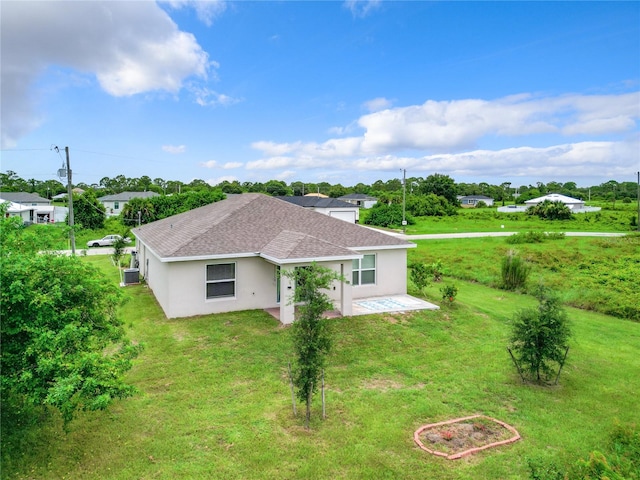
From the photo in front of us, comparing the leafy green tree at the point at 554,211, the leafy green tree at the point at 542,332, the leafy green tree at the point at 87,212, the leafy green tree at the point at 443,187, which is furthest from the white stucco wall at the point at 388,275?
the leafy green tree at the point at 443,187

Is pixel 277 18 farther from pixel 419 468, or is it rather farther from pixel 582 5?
pixel 419 468

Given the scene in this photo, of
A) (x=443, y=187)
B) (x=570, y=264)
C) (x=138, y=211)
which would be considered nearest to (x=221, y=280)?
(x=570, y=264)

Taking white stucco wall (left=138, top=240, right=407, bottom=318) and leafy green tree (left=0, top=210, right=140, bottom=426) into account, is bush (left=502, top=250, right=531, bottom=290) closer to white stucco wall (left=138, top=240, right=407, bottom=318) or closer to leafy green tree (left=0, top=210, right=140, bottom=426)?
white stucco wall (left=138, top=240, right=407, bottom=318)

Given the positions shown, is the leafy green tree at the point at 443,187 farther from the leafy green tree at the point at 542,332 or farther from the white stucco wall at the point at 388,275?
the leafy green tree at the point at 542,332

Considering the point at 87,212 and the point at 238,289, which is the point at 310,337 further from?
the point at 87,212

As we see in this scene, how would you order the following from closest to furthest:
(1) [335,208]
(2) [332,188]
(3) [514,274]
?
(3) [514,274], (1) [335,208], (2) [332,188]

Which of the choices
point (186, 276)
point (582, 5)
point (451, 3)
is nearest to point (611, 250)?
point (582, 5)
